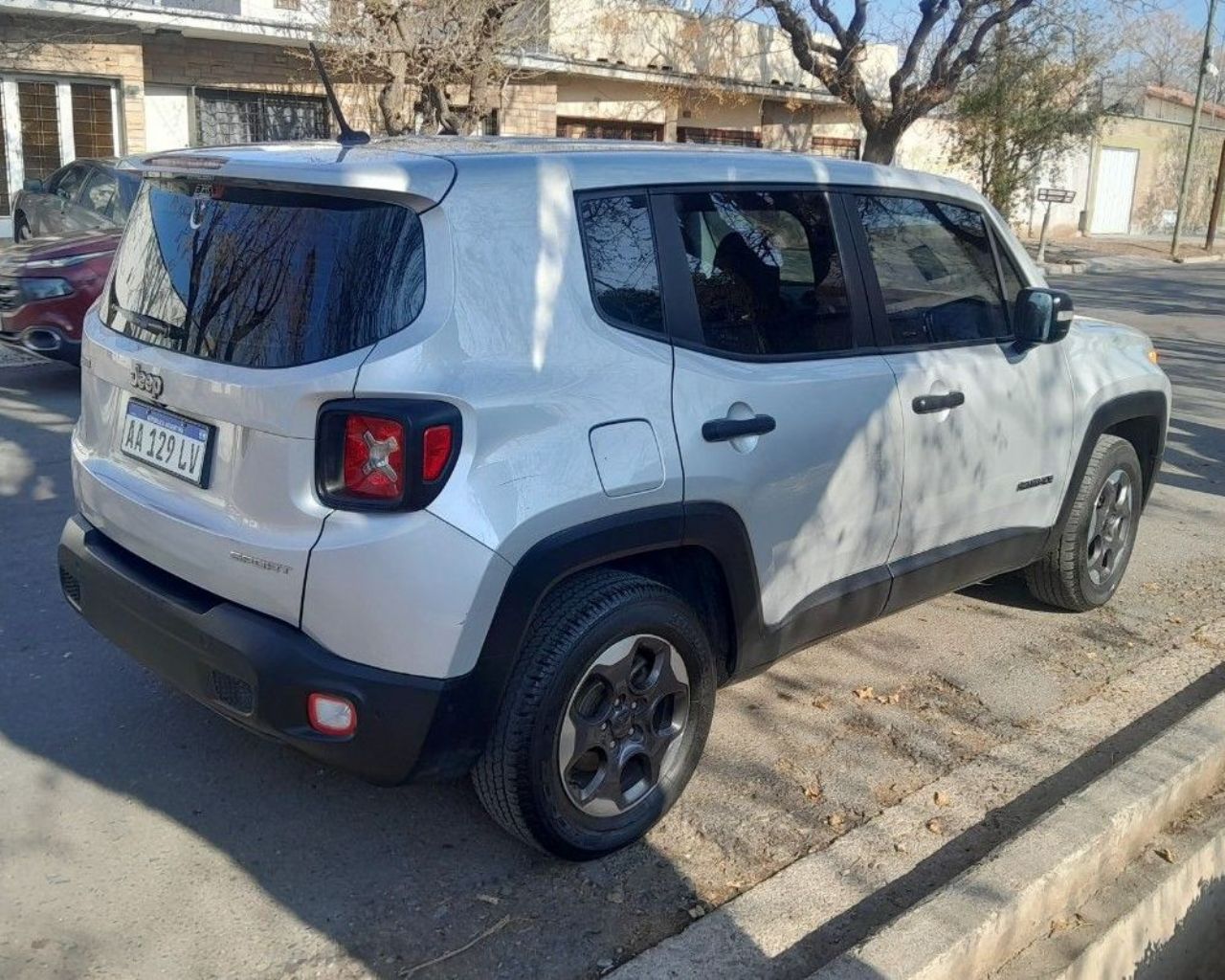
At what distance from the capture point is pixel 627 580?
3.23m

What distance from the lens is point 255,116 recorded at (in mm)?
20297

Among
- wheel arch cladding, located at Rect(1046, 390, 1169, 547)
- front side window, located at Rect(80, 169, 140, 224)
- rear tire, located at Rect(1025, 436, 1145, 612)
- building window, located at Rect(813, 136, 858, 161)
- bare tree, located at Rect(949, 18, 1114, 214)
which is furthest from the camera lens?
building window, located at Rect(813, 136, 858, 161)

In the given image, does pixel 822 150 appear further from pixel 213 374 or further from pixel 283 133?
pixel 213 374

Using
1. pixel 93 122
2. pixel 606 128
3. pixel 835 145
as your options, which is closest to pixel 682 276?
pixel 93 122

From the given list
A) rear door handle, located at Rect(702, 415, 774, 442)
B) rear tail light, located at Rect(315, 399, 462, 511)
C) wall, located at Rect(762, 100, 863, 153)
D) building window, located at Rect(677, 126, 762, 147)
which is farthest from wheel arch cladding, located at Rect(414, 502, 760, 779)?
wall, located at Rect(762, 100, 863, 153)

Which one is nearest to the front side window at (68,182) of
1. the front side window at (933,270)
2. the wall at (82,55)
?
the wall at (82,55)

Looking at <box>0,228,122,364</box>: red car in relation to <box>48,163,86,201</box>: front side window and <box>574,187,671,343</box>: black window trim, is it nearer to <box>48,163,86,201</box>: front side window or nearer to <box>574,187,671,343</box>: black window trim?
<box>48,163,86,201</box>: front side window

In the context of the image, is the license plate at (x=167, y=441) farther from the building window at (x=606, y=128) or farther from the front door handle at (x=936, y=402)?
the building window at (x=606, y=128)

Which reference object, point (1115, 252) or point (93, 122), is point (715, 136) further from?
point (93, 122)

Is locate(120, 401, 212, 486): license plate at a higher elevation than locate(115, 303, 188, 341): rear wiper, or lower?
lower

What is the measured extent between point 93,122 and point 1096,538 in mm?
17462

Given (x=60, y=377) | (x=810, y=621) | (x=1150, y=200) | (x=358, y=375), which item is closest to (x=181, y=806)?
(x=358, y=375)

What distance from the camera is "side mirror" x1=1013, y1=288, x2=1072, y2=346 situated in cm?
440

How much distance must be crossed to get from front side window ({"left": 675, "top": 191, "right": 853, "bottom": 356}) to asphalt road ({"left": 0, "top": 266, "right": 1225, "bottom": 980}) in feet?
4.41
